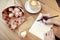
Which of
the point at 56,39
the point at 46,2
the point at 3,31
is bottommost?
the point at 56,39

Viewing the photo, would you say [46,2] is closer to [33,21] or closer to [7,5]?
[33,21]

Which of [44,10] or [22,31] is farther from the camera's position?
[44,10]

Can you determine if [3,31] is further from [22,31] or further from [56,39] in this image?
[56,39]

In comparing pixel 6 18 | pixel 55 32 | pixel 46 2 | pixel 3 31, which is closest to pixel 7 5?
pixel 6 18

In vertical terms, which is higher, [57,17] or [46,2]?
[46,2]

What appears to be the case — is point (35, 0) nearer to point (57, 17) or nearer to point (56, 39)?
point (57, 17)

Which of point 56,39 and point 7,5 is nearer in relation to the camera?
point 56,39

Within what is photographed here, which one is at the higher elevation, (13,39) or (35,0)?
(35,0)

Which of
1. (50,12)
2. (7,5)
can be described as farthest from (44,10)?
(7,5)
